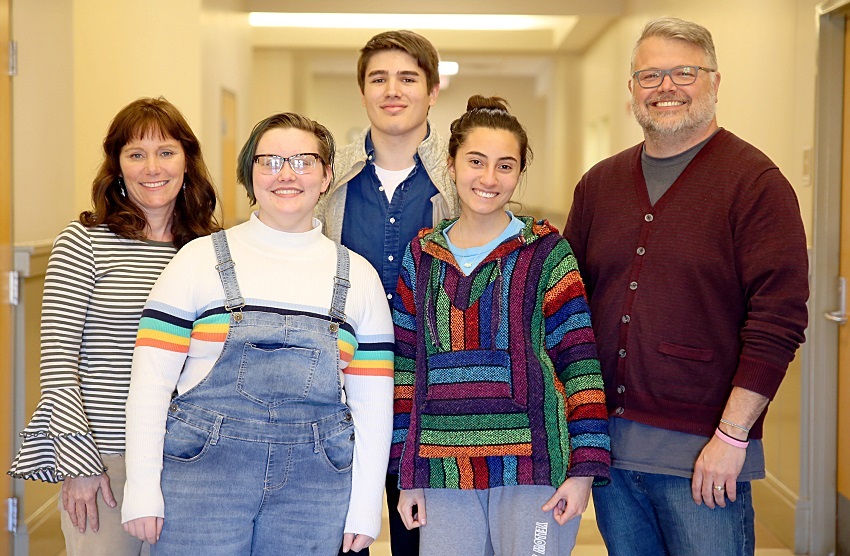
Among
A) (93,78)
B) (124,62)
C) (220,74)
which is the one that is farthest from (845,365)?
(220,74)

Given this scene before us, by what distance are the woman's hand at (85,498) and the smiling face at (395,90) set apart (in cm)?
110

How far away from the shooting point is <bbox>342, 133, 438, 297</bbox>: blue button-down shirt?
2234 mm

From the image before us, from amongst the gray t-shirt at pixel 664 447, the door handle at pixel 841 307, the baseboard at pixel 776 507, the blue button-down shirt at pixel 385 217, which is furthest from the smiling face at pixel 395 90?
the baseboard at pixel 776 507

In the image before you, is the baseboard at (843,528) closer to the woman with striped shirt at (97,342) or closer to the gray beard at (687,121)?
the gray beard at (687,121)

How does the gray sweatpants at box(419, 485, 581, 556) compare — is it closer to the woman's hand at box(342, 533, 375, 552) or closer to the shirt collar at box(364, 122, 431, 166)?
the woman's hand at box(342, 533, 375, 552)

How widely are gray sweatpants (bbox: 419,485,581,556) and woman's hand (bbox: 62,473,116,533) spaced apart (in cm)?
67

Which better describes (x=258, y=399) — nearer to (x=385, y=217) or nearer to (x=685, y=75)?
(x=385, y=217)

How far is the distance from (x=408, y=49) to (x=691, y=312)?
0.98 meters

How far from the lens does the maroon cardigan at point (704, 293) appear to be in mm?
1707

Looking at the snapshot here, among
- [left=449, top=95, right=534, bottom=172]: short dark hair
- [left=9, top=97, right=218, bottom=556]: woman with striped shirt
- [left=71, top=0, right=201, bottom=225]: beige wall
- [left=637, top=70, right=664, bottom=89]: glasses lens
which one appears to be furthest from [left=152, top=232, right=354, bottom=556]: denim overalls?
[left=71, top=0, right=201, bottom=225]: beige wall

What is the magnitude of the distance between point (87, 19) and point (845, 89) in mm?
4012

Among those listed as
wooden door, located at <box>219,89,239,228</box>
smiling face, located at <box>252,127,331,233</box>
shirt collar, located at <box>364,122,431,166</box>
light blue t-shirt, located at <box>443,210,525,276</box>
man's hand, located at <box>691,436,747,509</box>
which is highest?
wooden door, located at <box>219,89,239,228</box>

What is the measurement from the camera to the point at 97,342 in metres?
1.82

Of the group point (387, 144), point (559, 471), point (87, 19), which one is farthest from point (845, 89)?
point (87, 19)
